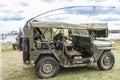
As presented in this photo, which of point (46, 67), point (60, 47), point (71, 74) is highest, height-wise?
point (60, 47)

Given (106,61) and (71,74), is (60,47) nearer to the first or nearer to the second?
(71,74)

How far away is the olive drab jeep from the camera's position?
27.7ft

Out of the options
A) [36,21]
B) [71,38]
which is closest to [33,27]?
[36,21]

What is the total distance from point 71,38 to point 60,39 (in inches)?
44.3

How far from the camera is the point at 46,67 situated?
8562 millimetres

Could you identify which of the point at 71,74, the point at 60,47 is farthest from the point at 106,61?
the point at 60,47

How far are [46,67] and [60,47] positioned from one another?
0.91m

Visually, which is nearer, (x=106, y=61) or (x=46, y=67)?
(x=46, y=67)

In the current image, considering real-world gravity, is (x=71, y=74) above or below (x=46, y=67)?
below

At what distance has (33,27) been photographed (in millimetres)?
8320

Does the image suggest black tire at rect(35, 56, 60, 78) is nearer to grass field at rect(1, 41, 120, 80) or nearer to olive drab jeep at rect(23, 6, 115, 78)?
olive drab jeep at rect(23, 6, 115, 78)

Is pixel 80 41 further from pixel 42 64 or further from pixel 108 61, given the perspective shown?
pixel 42 64

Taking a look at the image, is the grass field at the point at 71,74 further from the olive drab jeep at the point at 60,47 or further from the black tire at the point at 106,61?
the olive drab jeep at the point at 60,47

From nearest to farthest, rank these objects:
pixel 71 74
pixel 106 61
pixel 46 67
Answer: pixel 46 67, pixel 71 74, pixel 106 61
